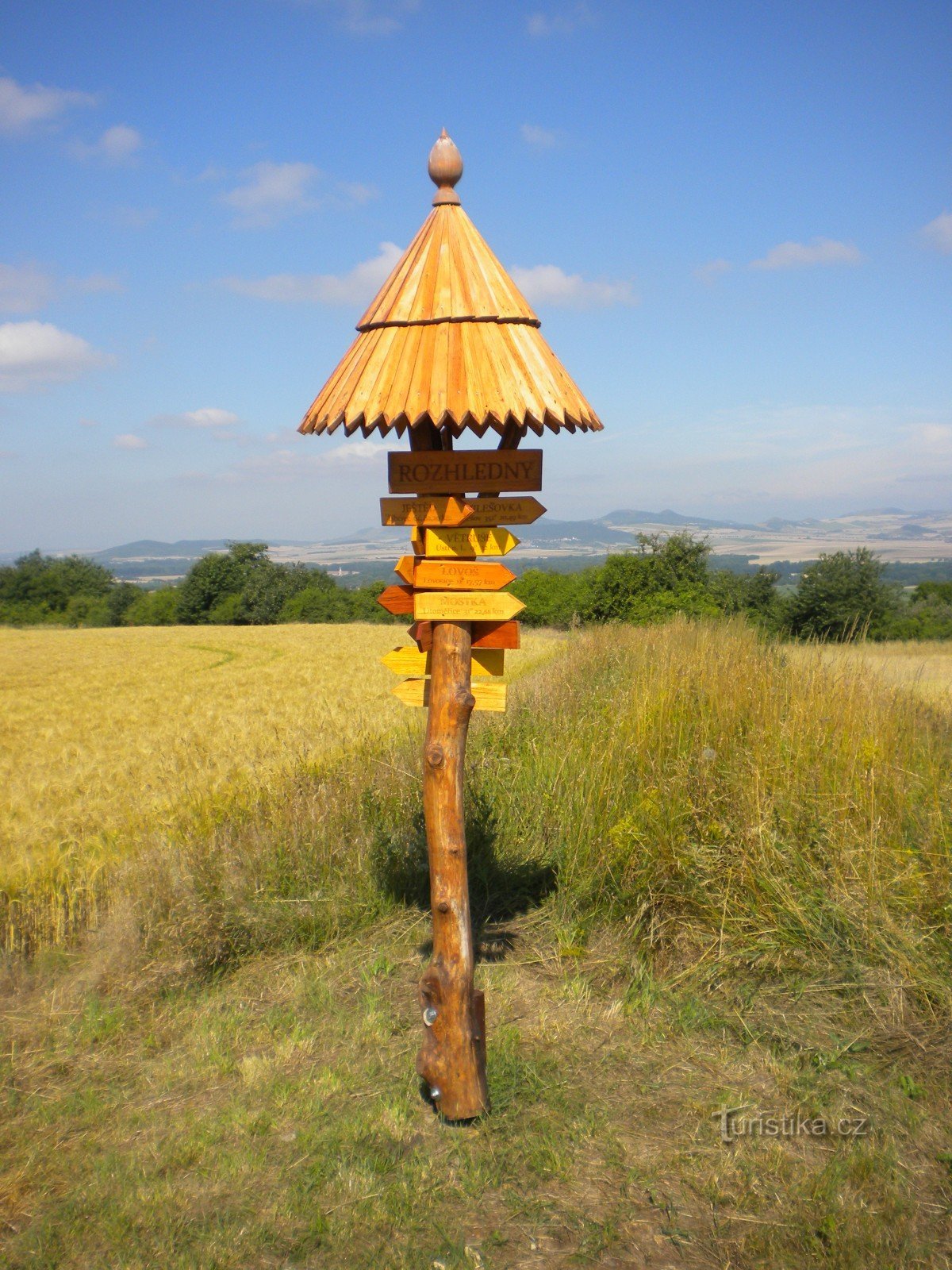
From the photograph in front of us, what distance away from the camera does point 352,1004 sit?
4.22 metres

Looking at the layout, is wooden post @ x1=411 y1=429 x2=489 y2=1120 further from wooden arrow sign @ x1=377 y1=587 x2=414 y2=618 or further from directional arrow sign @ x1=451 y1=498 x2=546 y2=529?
directional arrow sign @ x1=451 y1=498 x2=546 y2=529

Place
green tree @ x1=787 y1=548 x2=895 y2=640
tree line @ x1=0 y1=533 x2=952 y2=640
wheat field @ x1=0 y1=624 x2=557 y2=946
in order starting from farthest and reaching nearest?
1. green tree @ x1=787 y1=548 x2=895 y2=640
2. tree line @ x1=0 y1=533 x2=952 y2=640
3. wheat field @ x1=0 y1=624 x2=557 y2=946

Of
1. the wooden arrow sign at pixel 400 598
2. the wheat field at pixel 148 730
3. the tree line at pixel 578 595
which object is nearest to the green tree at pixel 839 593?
the tree line at pixel 578 595

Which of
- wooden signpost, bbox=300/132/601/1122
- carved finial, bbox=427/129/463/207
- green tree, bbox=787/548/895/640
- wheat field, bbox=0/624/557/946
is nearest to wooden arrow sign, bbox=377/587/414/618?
wooden signpost, bbox=300/132/601/1122

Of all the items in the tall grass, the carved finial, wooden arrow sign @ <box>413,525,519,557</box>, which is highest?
the carved finial

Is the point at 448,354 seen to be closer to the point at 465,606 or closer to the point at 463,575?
the point at 463,575

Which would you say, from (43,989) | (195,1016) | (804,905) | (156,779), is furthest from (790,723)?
(156,779)

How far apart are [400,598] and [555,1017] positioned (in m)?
2.15

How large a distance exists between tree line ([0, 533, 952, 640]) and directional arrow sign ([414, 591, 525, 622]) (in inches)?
118

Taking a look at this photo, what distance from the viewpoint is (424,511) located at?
12.2 feet

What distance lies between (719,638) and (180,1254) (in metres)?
6.43

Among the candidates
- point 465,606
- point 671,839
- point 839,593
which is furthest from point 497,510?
point 839,593

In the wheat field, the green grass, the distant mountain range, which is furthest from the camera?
the distant mountain range

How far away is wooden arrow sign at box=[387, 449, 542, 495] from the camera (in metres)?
3.65
